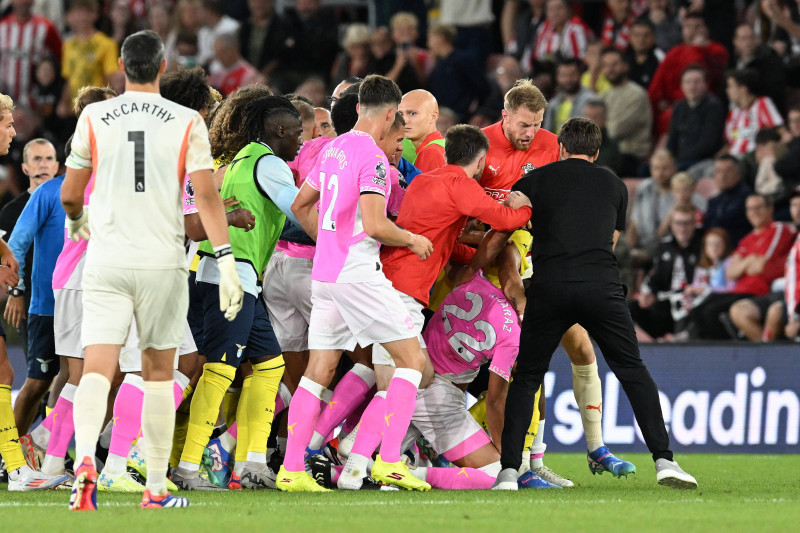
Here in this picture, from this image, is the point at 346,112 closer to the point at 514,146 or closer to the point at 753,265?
the point at 514,146

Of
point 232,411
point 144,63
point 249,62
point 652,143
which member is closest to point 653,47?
point 652,143

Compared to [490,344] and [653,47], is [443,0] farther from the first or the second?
[490,344]

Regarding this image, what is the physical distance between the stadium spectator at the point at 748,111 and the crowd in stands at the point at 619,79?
17mm

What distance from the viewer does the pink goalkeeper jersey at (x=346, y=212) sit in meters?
7.48

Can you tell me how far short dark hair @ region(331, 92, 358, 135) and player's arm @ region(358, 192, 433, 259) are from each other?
127cm

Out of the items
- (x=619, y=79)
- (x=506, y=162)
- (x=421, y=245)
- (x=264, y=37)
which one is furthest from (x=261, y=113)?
(x=264, y=37)

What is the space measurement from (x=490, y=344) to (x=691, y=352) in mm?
4175

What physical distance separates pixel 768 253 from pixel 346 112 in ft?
21.4

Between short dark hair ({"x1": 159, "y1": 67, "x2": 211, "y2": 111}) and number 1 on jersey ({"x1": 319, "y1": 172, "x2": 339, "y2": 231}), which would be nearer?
number 1 on jersey ({"x1": 319, "y1": 172, "x2": 339, "y2": 231})

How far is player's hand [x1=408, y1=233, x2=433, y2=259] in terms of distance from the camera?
7.43m

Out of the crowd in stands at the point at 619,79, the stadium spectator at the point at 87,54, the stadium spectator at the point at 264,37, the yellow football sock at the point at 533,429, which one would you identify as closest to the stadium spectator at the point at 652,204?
the crowd in stands at the point at 619,79

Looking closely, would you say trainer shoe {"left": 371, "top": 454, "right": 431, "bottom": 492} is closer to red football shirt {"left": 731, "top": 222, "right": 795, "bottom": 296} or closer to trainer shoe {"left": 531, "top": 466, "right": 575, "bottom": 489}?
trainer shoe {"left": 531, "top": 466, "right": 575, "bottom": 489}

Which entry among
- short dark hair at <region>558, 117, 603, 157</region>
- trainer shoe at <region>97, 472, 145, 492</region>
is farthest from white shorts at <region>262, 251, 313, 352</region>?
short dark hair at <region>558, 117, 603, 157</region>

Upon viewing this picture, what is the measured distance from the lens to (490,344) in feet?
26.9
